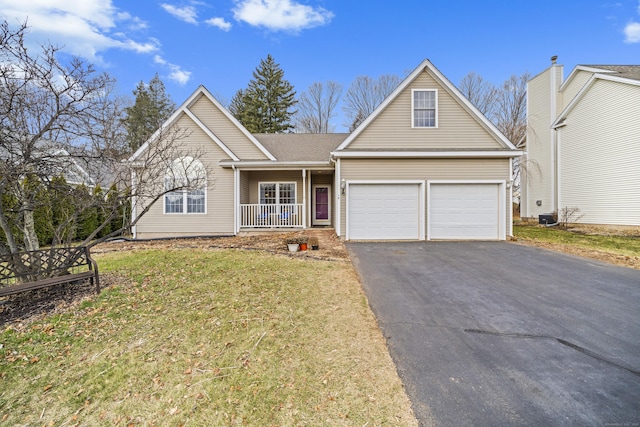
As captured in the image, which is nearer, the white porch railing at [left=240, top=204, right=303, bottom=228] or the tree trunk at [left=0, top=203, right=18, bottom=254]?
the tree trunk at [left=0, top=203, right=18, bottom=254]

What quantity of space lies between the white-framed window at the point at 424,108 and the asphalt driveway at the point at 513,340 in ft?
20.6

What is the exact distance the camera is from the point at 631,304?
4.79m

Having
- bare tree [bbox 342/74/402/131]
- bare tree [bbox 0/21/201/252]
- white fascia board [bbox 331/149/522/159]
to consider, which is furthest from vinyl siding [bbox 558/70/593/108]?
bare tree [bbox 0/21/201/252]

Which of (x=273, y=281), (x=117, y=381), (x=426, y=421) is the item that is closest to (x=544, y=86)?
(x=273, y=281)

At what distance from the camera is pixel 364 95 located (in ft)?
107

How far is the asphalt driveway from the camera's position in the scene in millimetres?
2480

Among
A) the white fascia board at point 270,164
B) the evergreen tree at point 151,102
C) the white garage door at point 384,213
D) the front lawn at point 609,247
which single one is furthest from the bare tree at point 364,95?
the front lawn at point 609,247

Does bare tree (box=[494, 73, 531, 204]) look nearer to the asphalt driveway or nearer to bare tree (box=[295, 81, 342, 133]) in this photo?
bare tree (box=[295, 81, 342, 133])

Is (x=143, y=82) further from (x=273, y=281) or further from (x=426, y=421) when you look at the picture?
(x=426, y=421)

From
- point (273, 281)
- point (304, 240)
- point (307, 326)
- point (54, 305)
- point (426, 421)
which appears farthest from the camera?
point (304, 240)

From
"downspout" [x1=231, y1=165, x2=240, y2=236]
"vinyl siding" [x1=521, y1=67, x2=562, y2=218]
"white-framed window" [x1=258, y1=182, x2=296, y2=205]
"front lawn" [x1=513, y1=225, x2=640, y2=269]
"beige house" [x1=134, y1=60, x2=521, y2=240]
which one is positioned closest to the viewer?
"front lawn" [x1=513, y1=225, x2=640, y2=269]

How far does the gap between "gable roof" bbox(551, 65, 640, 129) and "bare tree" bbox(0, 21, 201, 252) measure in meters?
19.4

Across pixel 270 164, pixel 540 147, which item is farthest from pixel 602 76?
pixel 270 164

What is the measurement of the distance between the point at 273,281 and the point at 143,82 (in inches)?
1503
